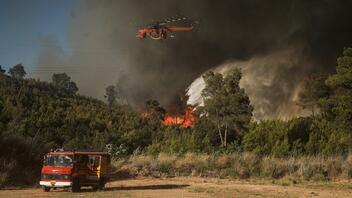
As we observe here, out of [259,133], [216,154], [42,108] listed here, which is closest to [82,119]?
[42,108]

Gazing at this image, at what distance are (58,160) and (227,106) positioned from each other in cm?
3333

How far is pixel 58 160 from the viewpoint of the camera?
934 inches

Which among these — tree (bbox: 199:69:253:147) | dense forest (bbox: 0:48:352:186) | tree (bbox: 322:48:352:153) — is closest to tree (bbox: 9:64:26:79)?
dense forest (bbox: 0:48:352:186)

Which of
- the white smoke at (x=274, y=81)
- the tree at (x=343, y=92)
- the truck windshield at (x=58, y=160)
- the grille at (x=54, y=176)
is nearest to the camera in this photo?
the grille at (x=54, y=176)

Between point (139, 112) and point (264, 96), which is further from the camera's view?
point (139, 112)

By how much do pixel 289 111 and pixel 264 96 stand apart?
7184mm

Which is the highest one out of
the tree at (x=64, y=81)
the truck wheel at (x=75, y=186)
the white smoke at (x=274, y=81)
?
the tree at (x=64, y=81)

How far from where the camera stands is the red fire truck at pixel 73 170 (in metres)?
23.2

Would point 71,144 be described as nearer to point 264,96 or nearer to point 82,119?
point 82,119

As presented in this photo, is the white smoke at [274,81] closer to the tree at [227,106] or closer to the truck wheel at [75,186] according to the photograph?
the tree at [227,106]

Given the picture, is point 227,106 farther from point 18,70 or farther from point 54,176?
point 18,70

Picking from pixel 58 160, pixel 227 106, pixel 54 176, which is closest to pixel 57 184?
pixel 54 176

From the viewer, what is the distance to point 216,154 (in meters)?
38.8

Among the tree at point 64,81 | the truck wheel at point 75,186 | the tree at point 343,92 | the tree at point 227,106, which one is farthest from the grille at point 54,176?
the tree at point 64,81
